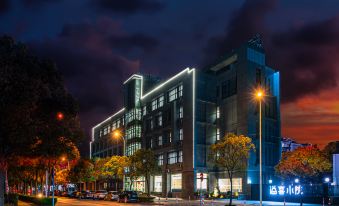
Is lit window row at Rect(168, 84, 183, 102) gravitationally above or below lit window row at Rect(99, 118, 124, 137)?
above

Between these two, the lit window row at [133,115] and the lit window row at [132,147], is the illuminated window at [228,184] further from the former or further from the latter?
the lit window row at [133,115]

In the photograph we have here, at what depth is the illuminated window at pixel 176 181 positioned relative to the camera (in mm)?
81188

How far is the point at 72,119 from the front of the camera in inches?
1099

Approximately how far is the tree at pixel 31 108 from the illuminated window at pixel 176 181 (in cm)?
5369

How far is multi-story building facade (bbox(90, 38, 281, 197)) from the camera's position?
240ft

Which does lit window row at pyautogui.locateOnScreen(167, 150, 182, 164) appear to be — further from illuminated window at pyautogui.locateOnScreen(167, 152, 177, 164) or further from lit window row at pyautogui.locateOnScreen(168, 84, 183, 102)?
lit window row at pyautogui.locateOnScreen(168, 84, 183, 102)

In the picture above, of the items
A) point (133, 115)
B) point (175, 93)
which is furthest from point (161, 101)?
point (133, 115)

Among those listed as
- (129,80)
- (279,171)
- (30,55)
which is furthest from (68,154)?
(129,80)

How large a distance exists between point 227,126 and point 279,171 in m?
17.7

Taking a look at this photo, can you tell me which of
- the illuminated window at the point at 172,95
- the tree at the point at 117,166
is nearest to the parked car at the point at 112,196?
the tree at the point at 117,166

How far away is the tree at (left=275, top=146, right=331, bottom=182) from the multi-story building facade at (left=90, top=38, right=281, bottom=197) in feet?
32.7

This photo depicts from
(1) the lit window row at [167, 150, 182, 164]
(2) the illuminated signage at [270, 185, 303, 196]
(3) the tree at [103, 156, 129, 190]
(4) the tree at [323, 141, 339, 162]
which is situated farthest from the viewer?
(3) the tree at [103, 156, 129, 190]

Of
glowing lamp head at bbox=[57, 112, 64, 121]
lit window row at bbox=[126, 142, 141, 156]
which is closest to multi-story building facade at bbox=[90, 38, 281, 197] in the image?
lit window row at bbox=[126, 142, 141, 156]

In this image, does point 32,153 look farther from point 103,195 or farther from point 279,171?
point 103,195
